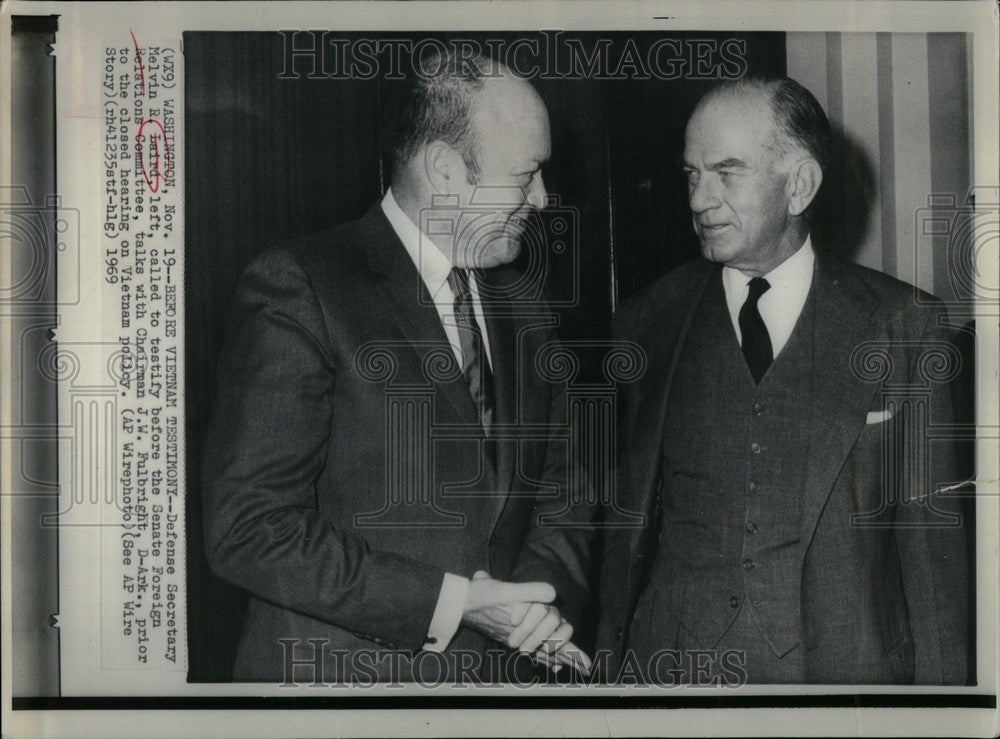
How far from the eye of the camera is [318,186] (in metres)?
1.57

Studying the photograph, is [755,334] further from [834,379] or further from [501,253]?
[501,253]

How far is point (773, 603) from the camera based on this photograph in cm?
154

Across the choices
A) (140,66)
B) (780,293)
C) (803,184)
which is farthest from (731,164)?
(140,66)

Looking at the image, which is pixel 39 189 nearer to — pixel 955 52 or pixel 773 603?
pixel 773 603

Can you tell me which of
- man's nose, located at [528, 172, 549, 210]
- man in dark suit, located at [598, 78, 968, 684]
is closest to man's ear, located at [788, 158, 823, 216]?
man in dark suit, located at [598, 78, 968, 684]

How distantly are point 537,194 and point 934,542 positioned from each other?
890 mm

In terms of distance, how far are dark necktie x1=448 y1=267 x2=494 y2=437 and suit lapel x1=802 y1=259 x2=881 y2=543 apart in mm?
531

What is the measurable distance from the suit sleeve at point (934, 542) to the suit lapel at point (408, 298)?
0.76m

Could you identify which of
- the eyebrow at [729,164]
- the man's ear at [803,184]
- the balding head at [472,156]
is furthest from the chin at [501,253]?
the man's ear at [803,184]

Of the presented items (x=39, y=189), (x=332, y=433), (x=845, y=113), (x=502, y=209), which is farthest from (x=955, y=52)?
(x=39, y=189)

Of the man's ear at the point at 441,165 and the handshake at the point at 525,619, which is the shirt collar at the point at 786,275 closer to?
the man's ear at the point at 441,165

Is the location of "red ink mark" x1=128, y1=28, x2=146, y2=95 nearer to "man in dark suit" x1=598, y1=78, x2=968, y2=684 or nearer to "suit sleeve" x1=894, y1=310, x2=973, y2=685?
"man in dark suit" x1=598, y1=78, x2=968, y2=684

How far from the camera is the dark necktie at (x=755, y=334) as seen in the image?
1.56m

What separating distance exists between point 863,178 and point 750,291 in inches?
10.9
